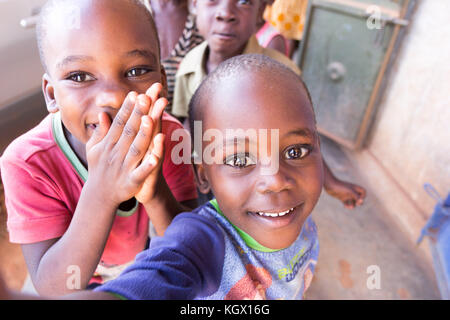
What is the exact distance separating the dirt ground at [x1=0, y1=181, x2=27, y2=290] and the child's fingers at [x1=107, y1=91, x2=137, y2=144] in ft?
4.50

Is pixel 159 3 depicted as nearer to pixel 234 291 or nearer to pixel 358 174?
pixel 234 291

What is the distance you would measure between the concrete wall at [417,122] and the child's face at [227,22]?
1.37m

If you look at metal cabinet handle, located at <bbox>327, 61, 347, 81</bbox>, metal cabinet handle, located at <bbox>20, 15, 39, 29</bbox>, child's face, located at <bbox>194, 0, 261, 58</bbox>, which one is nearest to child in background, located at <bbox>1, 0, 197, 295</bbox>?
child's face, located at <bbox>194, 0, 261, 58</bbox>

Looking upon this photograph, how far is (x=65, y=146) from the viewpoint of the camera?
33.8 inches

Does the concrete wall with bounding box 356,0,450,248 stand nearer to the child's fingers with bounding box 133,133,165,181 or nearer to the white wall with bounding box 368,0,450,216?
the white wall with bounding box 368,0,450,216

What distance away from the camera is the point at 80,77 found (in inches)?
30.9

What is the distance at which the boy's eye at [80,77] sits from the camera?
0.78 m

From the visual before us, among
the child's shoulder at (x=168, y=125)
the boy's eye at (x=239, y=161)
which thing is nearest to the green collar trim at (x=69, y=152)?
the child's shoulder at (x=168, y=125)

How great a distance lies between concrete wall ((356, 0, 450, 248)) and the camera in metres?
1.99

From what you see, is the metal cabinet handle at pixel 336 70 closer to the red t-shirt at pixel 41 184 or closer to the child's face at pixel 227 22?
the child's face at pixel 227 22

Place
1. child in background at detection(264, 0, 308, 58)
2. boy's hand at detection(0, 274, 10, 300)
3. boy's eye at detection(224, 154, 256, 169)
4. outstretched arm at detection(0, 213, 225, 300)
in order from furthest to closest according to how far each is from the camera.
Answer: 1. child in background at detection(264, 0, 308, 58)
2. boy's eye at detection(224, 154, 256, 169)
3. outstretched arm at detection(0, 213, 225, 300)
4. boy's hand at detection(0, 274, 10, 300)

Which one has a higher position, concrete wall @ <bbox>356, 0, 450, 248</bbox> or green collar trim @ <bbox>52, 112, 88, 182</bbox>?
green collar trim @ <bbox>52, 112, 88, 182</bbox>

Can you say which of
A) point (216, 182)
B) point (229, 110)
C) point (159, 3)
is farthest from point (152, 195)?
point (159, 3)

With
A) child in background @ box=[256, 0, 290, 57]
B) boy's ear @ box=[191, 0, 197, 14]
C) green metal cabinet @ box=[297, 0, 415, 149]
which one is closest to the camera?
boy's ear @ box=[191, 0, 197, 14]
